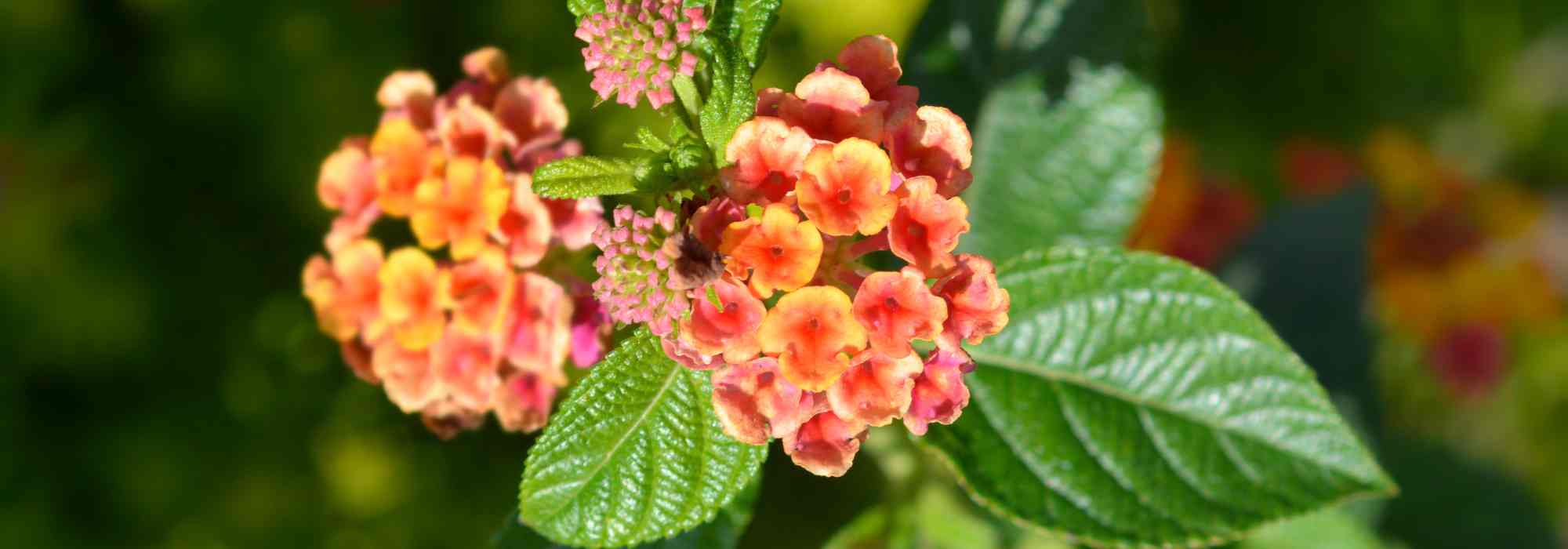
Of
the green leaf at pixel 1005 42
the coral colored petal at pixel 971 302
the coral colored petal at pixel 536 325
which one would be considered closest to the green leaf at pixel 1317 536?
the green leaf at pixel 1005 42

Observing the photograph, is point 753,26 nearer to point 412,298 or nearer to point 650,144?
point 650,144

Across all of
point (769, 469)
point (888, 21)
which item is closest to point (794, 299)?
point (769, 469)

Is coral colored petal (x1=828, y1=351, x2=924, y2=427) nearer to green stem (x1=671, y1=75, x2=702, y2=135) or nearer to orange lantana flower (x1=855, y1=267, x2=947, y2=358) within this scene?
orange lantana flower (x1=855, y1=267, x2=947, y2=358)

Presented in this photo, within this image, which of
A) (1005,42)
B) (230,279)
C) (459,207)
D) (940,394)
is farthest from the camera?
(230,279)

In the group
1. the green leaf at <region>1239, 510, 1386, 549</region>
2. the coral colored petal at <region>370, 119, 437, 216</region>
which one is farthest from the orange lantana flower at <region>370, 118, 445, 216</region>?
the green leaf at <region>1239, 510, 1386, 549</region>

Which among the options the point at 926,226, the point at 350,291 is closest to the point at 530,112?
the point at 350,291

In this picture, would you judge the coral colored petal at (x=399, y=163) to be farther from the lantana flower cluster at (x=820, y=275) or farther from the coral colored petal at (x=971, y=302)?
the coral colored petal at (x=971, y=302)
